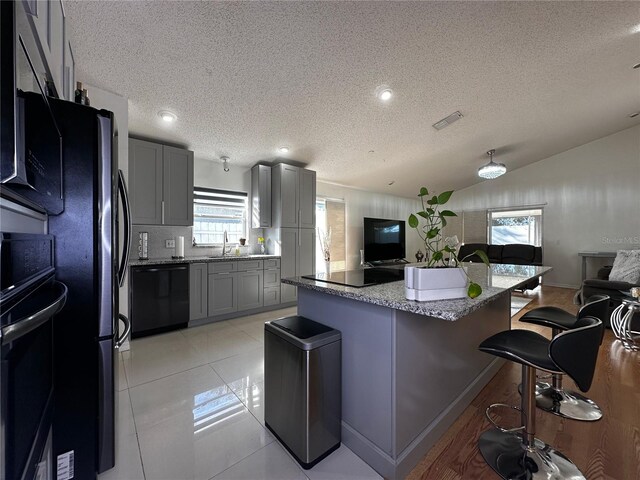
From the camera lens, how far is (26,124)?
0.84 m

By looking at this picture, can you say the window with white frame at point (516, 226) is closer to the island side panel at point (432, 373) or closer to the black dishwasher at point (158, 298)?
the island side panel at point (432, 373)

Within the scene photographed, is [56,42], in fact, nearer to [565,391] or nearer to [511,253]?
[565,391]

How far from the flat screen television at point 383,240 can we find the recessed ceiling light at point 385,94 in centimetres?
316

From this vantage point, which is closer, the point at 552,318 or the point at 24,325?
the point at 24,325

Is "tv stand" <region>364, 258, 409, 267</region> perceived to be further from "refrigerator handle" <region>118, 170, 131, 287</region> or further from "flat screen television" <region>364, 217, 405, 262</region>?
"refrigerator handle" <region>118, 170, 131, 287</region>

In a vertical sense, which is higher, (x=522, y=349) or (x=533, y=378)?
(x=522, y=349)

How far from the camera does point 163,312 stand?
3137mm

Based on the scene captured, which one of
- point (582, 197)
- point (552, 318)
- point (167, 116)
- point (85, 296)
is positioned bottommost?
point (552, 318)

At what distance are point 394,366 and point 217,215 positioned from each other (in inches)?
147

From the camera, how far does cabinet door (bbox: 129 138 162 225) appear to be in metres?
3.09

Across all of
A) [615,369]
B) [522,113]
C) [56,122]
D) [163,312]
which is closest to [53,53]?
[56,122]

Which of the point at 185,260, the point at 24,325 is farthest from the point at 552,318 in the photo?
the point at 185,260

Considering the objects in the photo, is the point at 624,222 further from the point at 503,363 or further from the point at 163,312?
the point at 163,312

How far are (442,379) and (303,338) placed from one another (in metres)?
0.93
